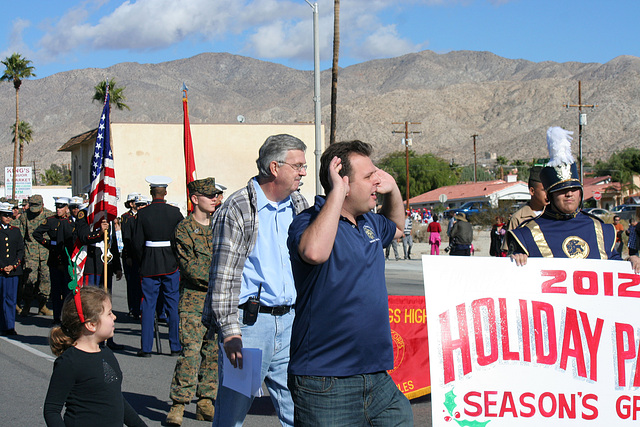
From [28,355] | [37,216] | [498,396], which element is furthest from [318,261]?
[37,216]

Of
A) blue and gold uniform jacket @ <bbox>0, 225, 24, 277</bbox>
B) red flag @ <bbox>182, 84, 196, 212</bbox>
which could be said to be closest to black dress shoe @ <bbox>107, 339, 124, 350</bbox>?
red flag @ <bbox>182, 84, 196, 212</bbox>

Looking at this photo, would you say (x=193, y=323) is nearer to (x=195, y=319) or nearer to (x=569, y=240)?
(x=195, y=319)

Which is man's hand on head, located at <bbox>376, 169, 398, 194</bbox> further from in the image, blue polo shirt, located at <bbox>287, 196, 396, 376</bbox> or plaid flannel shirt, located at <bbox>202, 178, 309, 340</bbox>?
plaid flannel shirt, located at <bbox>202, 178, 309, 340</bbox>

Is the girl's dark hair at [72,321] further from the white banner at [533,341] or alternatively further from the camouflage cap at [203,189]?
the camouflage cap at [203,189]

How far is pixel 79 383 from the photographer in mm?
3629

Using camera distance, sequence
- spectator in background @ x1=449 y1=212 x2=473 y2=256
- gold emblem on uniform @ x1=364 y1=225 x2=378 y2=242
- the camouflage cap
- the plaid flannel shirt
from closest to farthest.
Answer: gold emblem on uniform @ x1=364 y1=225 x2=378 y2=242, the plaid flannel shirt, the camouflage cap, spectator in background @ x1=449 y1=212 x2=473 y2=256

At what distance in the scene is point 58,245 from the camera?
11.9 meters

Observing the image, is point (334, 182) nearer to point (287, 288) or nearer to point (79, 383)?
point (287, 288)

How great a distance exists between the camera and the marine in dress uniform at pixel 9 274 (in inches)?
434

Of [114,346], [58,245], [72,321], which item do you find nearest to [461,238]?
[58,245]

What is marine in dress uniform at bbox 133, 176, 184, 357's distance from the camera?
350 inches

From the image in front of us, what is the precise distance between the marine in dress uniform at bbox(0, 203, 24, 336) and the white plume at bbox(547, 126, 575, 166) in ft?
27.8

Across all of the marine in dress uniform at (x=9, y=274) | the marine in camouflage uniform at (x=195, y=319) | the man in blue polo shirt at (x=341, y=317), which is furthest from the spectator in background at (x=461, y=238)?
the man in blue polo shirt at (x=341, y=317)

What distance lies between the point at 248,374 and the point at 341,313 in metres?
0.87
